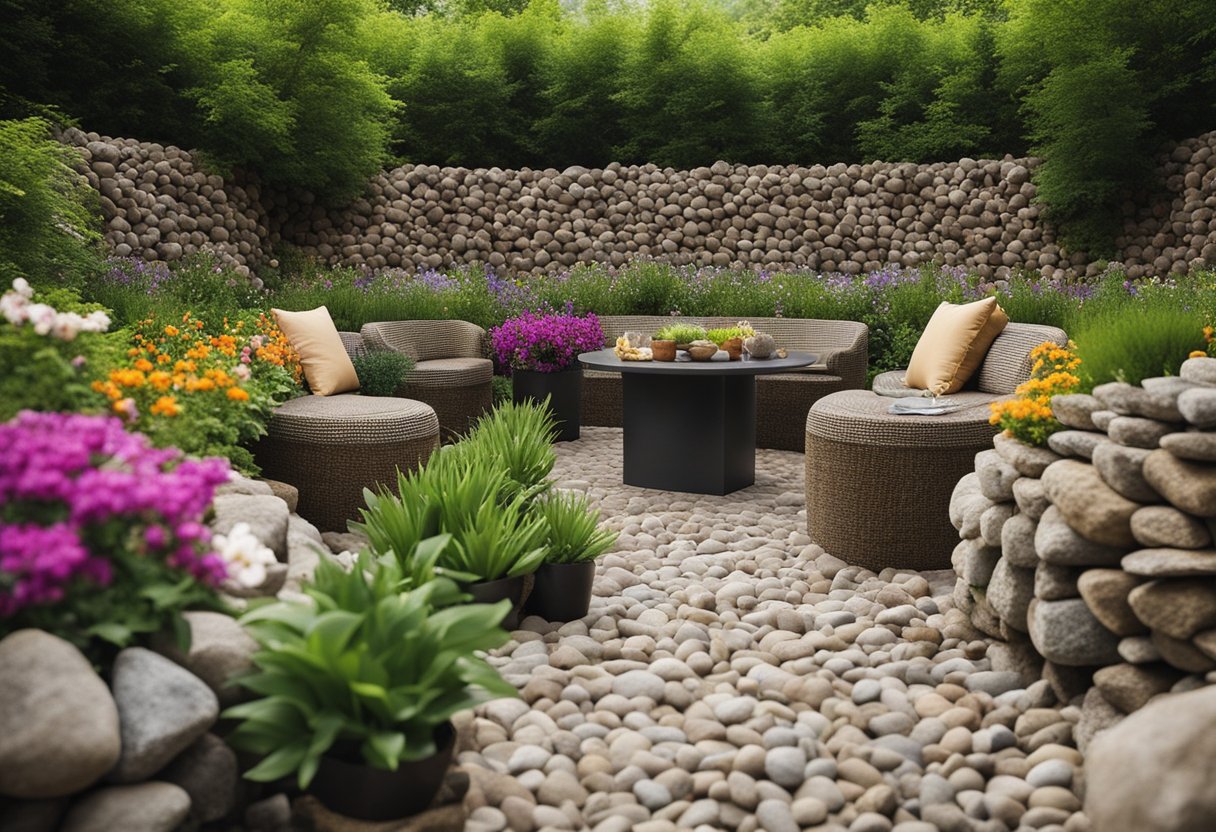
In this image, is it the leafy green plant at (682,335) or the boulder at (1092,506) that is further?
the leafy green plant at (682,335)

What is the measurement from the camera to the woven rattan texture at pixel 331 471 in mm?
4125

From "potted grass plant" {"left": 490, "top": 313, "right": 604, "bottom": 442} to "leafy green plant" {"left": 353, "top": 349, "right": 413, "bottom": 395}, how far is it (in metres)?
1.06

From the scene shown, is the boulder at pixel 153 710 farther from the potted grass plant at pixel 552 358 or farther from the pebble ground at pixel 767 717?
the potted grass plant at pixel 552 358

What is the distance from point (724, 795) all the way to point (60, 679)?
4.67 feet

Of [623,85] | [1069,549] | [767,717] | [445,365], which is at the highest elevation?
[623,85]

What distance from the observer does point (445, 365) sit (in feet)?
21.2

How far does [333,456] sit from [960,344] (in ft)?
10.1

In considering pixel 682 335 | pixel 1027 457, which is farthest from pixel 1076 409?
pixel 682 335

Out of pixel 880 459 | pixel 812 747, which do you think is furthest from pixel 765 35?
pixel 812 747

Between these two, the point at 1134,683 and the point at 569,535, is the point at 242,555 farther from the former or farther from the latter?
the point at 1134,683

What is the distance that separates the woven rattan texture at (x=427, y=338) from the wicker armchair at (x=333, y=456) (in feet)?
7.05

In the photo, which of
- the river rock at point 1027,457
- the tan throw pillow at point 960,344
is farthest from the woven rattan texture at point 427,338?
the river rock at point 1027,457

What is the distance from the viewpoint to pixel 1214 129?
12.6 m

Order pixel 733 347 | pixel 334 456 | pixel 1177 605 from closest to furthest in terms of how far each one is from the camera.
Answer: pixel 1177 605 < pixel 334 456 < pixel 733 347
